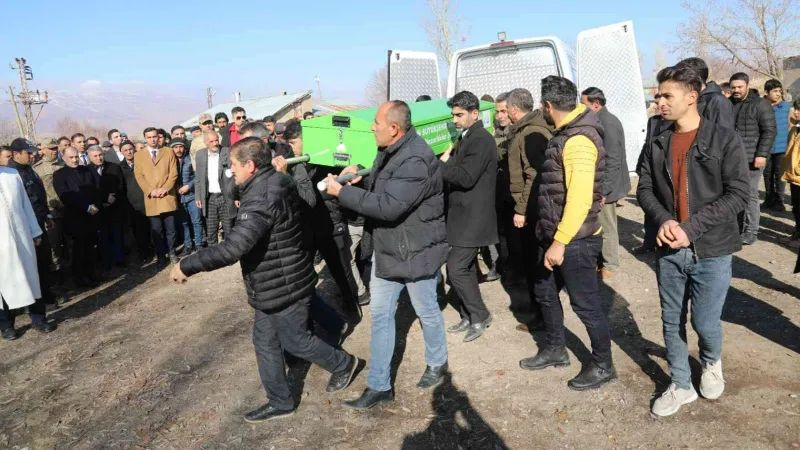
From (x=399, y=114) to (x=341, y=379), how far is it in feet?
6.51

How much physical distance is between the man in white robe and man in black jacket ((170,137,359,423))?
316cm

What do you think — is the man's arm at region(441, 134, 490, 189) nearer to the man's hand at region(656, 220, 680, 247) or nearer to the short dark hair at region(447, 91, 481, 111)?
the short dark hair at region(447, 91, 481, 111)

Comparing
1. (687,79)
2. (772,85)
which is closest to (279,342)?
(687,79)

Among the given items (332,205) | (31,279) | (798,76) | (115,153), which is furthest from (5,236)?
(798,76)

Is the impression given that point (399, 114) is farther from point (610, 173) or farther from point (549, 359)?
point (610, 173)

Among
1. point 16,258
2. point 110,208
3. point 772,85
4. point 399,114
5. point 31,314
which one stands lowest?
point 31,314

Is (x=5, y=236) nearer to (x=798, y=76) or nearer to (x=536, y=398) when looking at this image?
(x=536, y=398)

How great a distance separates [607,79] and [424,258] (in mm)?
4985

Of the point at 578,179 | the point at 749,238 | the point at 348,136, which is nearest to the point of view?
the point at 578,179

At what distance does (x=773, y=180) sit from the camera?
8.02 meters

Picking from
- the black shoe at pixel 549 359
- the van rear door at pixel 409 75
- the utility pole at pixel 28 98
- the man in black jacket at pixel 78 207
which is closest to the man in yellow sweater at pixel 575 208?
the black shoe at pixel 549 359

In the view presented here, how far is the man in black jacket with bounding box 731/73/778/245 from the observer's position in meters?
6.27

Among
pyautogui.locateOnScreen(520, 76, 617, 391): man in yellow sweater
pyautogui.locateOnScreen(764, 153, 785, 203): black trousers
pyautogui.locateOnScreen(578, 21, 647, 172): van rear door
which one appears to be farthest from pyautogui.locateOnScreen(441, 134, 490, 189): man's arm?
pyautogui.locateOnScreen(764, 153, 785, 203): black trousers

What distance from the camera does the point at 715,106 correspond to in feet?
17.1
